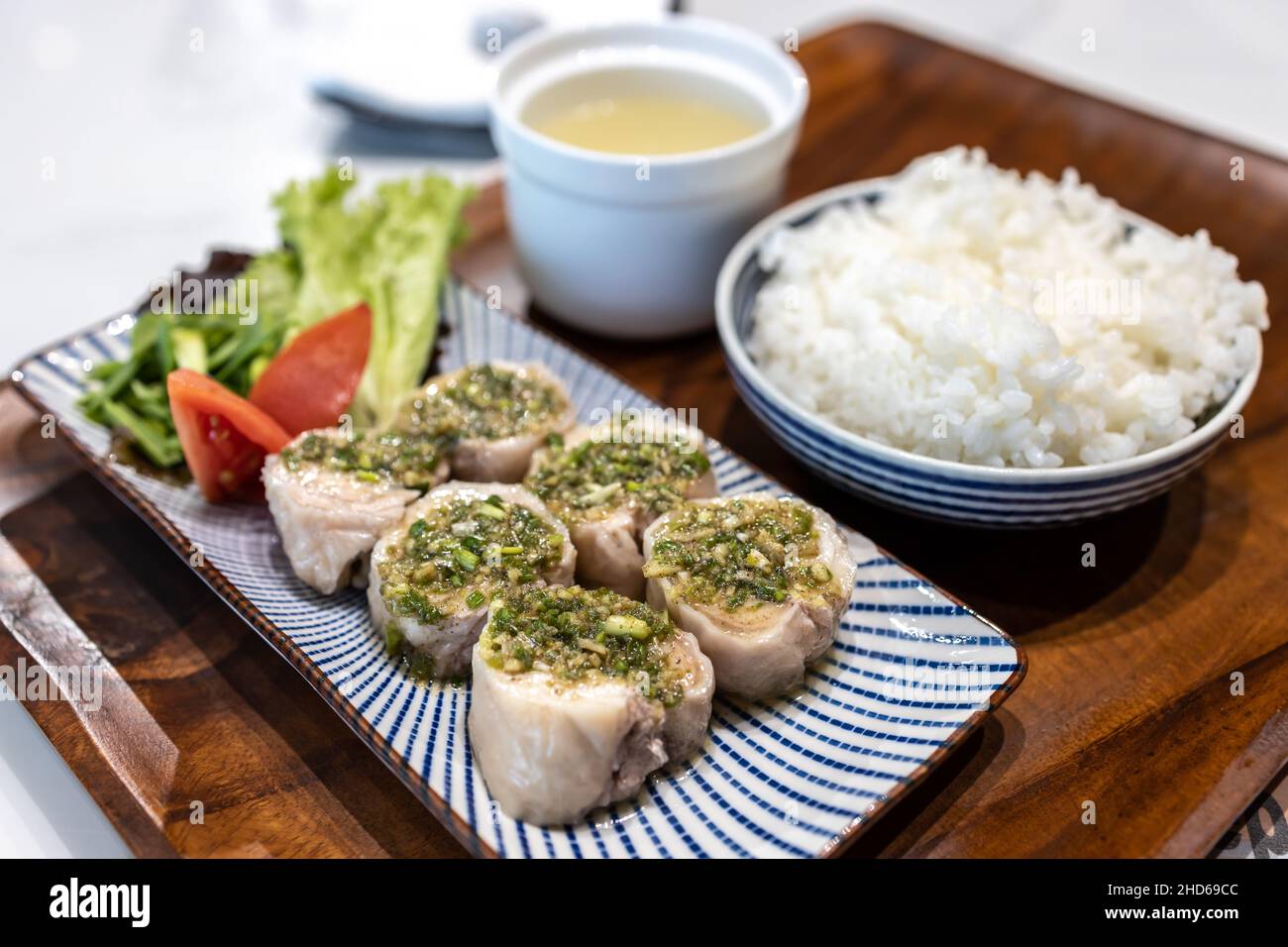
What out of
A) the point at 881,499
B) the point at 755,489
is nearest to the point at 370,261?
the point at 755,489

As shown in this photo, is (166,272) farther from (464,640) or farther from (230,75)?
(464,640)

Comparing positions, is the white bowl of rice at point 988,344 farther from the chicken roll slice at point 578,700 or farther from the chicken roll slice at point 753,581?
the chicken roll slice at point 578,700

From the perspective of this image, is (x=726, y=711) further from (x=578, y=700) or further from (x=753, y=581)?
(x=578, y=700)

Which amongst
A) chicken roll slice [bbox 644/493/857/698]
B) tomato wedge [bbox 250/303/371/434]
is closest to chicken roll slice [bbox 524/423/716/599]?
chicken roll slice [bbox 644/493/857/698]

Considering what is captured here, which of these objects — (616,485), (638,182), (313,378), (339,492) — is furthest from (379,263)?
(616,485)

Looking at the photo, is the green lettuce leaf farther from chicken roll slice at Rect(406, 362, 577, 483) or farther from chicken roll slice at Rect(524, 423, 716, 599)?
chicken roll slice at Rect(524, 423, 716, 599)
